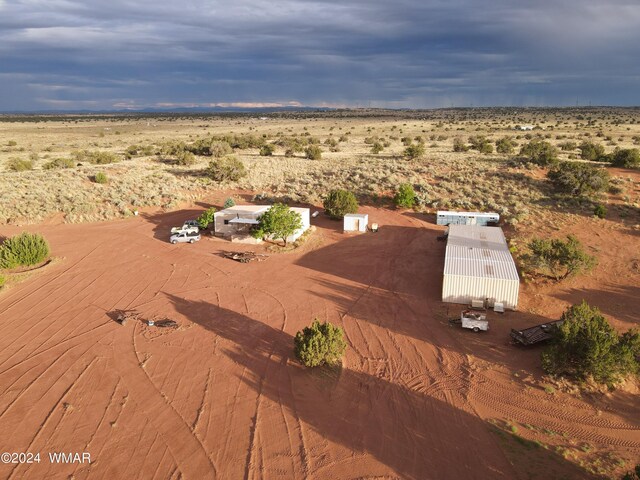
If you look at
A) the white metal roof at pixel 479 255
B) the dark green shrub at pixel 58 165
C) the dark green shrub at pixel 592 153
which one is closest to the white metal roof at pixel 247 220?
the white metal roof at pixel 479 255

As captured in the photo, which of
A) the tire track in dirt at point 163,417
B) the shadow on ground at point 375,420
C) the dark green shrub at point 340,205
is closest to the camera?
the shadow on ground at point 375,420

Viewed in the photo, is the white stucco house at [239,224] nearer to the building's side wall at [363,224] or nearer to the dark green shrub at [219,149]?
the building's side wall at [363,224]

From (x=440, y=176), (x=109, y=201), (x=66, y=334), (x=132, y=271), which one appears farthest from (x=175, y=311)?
(x=440, y=176)

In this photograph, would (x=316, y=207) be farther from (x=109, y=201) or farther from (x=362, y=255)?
(x=109, y=201)

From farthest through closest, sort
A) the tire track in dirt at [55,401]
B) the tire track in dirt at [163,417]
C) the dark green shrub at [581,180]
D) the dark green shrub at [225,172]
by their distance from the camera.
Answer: the dark green shrub at [225,172]
the dark green shrub at [581,180]
the tire track in dirt at [55,401]
the tire track in dirt at [163,417]

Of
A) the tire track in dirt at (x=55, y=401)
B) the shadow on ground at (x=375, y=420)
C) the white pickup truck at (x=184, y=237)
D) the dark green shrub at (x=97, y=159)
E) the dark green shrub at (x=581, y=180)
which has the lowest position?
the tire track in dirt at (x=55, y=401)

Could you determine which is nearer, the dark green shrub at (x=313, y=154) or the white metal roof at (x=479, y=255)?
the white metal roof at (x=479, y=255)

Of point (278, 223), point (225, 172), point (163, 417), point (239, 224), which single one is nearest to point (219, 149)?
point (225, 172)
